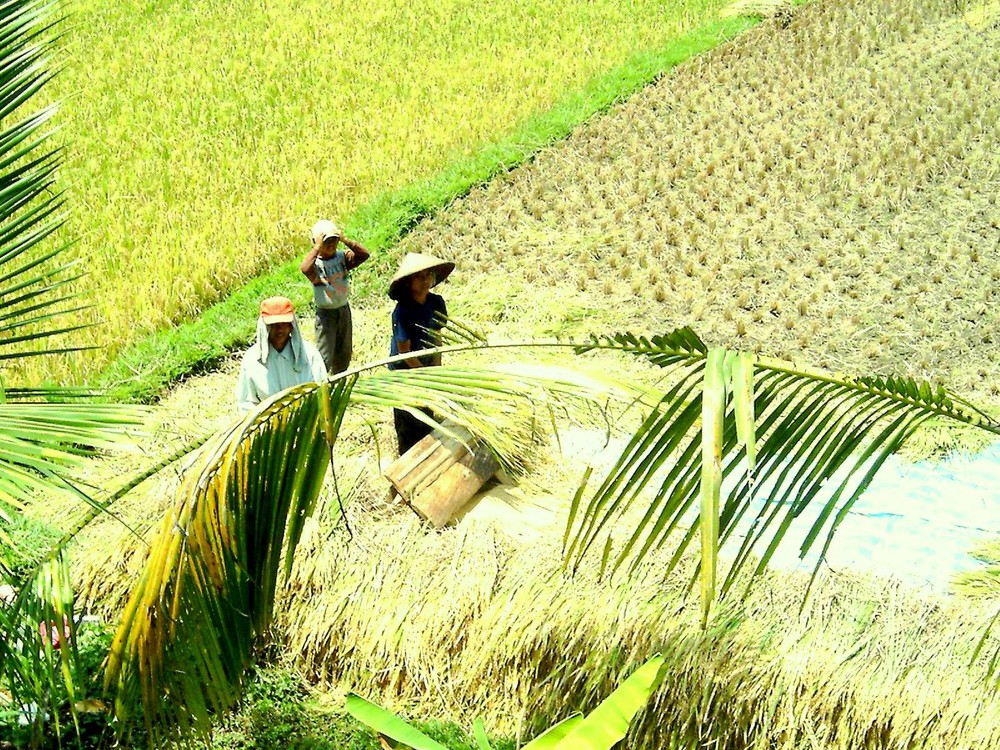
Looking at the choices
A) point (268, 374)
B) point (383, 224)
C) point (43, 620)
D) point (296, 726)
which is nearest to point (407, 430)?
point (268, 374)

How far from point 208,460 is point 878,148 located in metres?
7.08

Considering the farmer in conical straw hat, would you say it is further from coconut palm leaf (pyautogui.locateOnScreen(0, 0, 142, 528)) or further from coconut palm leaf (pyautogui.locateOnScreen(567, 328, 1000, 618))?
coconut palm leaf (pyautogui.locateOnScreen(567, 328, 1000, 618))

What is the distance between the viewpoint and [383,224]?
8.33 metres

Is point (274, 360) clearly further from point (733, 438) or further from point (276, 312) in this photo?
point (733, 438)

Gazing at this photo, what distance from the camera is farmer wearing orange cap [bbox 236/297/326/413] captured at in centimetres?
468

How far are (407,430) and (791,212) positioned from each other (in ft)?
11.8

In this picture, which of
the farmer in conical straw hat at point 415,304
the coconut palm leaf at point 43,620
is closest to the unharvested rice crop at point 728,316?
the farmer in conical straw hat at point 415,304

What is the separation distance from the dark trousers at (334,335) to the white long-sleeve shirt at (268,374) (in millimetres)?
994

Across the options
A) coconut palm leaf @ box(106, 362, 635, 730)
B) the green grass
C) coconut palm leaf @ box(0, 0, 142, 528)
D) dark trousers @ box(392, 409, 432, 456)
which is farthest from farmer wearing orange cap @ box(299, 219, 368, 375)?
coconut palm leaf @ box(106, 362, 635, 730)

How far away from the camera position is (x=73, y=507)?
521 centimetres

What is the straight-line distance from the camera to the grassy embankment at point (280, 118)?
311 inches

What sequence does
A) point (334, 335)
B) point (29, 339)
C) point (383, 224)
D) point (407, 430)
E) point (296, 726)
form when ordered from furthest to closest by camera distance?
point (383, 224) < point (334, 335) < point (407, 430) < point (296, 726) < point (29, 339)

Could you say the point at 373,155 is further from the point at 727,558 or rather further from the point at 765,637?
the point at 765,637

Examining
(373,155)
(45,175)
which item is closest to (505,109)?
(373,155)
